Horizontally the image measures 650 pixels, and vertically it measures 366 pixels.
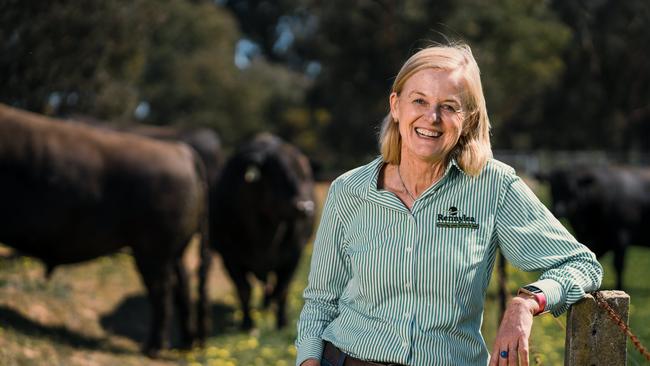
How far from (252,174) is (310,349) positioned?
721 cm

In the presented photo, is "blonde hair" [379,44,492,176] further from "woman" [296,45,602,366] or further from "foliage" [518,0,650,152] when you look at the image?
"foliage" [518,0,650,152]

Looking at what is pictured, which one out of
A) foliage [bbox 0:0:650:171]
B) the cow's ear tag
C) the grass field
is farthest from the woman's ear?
foliage [bbox 0:0:650:171]

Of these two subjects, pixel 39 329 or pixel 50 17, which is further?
pixel 50 17

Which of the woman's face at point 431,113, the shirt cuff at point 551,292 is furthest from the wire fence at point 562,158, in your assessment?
the shirt cuff at point 551,292

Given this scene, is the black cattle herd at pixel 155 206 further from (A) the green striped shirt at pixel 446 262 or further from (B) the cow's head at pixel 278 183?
(A) the green striped shirt at pixel 446 262

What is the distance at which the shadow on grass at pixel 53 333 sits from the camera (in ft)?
24.3

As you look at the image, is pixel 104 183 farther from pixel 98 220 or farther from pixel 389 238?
pixel 389 238

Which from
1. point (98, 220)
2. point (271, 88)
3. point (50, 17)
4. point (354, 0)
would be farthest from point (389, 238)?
point (271, 88)

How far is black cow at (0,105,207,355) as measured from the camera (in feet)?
24.3

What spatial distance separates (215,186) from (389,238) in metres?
8.34

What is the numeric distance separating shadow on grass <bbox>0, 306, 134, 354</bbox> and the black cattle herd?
45 cm

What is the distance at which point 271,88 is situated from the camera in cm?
4147

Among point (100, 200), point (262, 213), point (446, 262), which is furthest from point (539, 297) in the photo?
point (262, 213)

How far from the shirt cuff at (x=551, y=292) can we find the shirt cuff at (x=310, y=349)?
0.79 m
